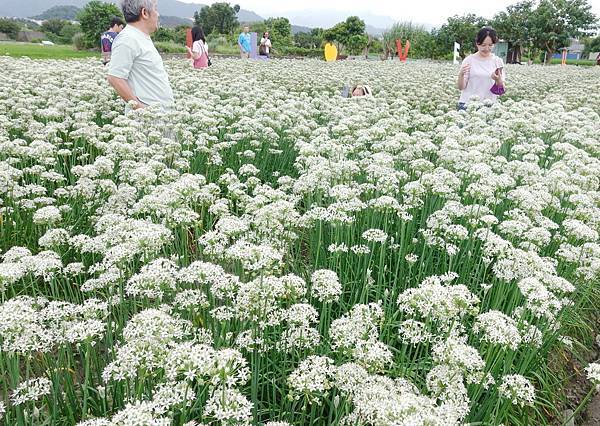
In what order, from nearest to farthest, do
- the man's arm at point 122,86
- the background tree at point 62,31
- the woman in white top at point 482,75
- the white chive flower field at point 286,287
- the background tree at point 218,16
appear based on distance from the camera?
the white chive flower field at point 286,287 → the man's arm at point 122,86 → the woman in white top at point 482,75 → the background tree at point 62,31 → the background tree at point 218,16

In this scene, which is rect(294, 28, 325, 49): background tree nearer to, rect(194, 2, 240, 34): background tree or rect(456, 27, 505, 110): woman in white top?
rect(194, 2, 240, 34): background tree

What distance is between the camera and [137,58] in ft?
18.9

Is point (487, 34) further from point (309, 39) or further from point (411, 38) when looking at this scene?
point (309, 39)

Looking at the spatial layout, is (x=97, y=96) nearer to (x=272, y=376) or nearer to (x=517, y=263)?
(x=272, y=376)

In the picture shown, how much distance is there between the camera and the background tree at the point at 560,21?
173 ft

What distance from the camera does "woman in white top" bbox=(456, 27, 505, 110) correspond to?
8.99 metres

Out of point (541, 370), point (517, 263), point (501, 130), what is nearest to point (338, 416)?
point (517, 263)

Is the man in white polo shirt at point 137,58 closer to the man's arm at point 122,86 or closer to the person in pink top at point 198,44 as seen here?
the man's arm at point 122,86

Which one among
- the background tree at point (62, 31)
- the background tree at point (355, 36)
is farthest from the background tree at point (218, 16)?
the background tree at point (355, 36)

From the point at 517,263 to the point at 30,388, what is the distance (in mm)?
2841

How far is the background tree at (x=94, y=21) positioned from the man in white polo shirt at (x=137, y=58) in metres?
35.8

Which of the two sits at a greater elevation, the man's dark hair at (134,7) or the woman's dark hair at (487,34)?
the woman's dark hair at (487,34)

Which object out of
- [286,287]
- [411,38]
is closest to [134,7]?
[286,287]

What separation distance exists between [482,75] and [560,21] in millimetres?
53098
